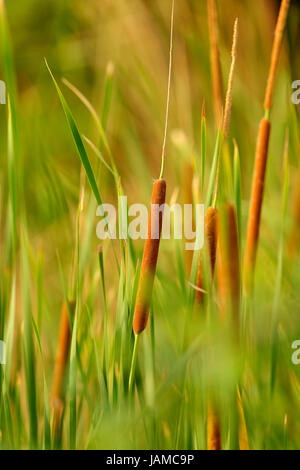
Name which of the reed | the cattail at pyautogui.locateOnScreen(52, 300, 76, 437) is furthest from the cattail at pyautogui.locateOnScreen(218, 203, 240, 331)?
the cattail at pyautogui.locateOnScreen(52, 300, 76, 437)

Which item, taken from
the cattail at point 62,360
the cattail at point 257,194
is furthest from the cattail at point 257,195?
the cattail at point 62,360

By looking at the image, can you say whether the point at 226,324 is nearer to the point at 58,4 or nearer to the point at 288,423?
the point at 288,423

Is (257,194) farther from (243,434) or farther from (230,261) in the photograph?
(243,434)

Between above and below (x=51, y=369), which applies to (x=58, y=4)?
above

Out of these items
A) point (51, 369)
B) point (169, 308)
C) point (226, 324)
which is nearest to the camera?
point (226, 324)

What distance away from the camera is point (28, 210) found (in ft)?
3.18

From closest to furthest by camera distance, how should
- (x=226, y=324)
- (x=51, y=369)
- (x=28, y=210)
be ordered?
(x=226, y=324) → (x=51, y=369) → (x=28, y=210)

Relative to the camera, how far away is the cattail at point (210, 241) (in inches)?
14.5

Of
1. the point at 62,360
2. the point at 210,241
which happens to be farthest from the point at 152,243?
the point at 62,360

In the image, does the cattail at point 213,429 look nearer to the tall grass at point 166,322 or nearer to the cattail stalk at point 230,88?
the tall grass at point 166,322
